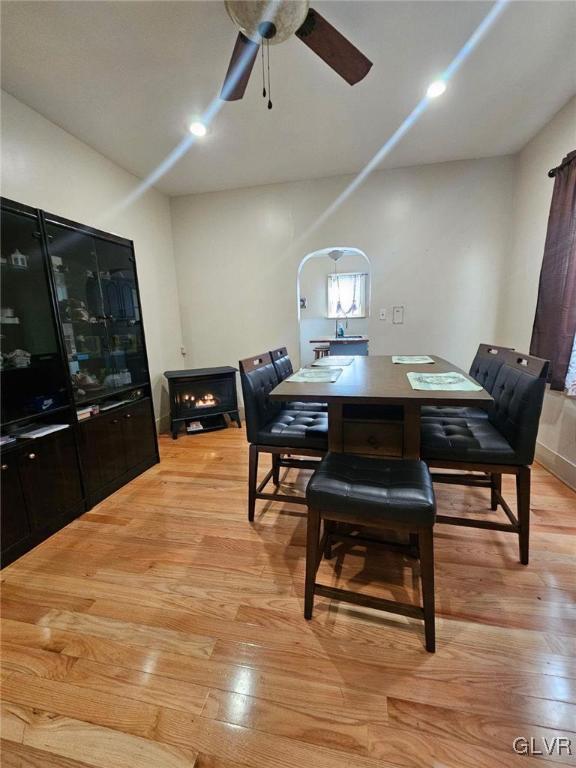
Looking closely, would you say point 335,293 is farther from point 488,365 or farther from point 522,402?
point 522,402

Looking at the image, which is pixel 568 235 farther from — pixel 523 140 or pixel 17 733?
pixel 17 733

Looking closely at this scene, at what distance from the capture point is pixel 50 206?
2277 mm

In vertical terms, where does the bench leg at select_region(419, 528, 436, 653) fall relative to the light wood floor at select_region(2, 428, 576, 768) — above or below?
above

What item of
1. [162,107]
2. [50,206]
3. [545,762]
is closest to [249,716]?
[545,762]

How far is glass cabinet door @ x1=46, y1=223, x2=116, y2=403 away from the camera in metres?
2.05

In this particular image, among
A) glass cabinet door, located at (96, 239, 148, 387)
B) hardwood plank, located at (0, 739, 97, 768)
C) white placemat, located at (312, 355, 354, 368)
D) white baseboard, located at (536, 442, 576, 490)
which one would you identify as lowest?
hardwood plank, located at (0, 739, 97, 768)

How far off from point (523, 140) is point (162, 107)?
3.03 metres

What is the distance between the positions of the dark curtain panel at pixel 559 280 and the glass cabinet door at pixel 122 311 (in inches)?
131

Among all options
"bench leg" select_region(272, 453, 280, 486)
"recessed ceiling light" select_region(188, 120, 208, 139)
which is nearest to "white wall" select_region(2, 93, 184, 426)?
"recessed ceiling light" select_region(188, 120, 208, 139)

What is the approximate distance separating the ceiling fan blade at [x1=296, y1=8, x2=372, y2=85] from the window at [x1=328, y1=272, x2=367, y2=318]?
16.3 feet

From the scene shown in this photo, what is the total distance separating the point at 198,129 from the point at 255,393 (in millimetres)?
2200

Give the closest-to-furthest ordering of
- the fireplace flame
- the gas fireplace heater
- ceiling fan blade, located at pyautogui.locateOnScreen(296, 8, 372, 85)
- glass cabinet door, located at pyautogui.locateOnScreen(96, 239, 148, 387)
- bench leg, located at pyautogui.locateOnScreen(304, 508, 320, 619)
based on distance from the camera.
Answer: bench leg, located at pyautogui.locateOnScreen(304, 508, 320, 619) < ceiling fan blade, located at pyautogui.locateOnScreen(296, 8, 372, 85) < glass cabinet door, located at pyautogui.locateOnScreen(96, 239, 148, 387) < the gas fireplace heater < the fireplace flame

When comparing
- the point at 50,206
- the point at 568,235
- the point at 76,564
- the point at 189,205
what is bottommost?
the point at 76,564

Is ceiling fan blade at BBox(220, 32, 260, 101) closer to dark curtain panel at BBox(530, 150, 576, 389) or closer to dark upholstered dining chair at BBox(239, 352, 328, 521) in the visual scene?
dark upholstered dining chair at BBox(239, 352, 328, 521)
